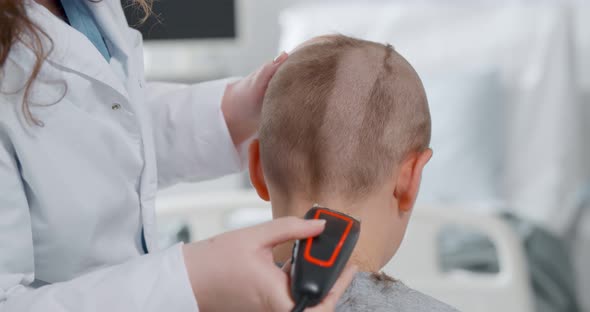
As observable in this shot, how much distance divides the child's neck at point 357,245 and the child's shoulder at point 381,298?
5 cm

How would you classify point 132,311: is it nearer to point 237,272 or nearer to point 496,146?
point 237,272

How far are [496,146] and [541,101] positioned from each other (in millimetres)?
249

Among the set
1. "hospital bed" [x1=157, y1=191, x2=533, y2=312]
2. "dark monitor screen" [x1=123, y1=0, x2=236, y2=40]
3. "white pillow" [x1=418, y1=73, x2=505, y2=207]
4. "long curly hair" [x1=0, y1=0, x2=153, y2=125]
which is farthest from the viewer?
"dark monitor screen" [x1=123, y1=0, x2=236, y2=40]

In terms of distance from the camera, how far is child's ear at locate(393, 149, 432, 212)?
926 millimetres

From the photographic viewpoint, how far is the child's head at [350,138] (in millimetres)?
891

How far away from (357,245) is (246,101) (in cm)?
27

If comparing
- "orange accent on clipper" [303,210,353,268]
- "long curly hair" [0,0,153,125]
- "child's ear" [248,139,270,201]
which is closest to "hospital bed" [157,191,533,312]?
"child's ear" [248,139,270,201]

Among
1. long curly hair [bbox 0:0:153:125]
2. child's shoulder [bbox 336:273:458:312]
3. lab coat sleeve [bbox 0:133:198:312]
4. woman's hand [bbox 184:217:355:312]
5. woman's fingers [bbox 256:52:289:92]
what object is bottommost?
child's shoulder [bbox 336:273:458:312]

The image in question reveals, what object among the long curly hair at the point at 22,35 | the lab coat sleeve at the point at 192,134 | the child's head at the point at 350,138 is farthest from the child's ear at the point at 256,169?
the long curly hair at the point at 22,35

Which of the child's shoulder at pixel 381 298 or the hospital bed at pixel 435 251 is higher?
the child's shoulder at pixel 381 298

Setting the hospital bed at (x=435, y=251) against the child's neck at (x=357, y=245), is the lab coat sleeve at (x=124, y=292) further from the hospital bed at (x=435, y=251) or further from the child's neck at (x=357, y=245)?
the hospital bed at (x=435, y=251)

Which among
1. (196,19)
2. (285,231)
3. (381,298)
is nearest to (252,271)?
(285,231)

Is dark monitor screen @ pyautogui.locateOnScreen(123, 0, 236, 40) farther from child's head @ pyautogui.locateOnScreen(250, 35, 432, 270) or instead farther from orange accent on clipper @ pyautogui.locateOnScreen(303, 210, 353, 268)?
orange accent on clipper @ pyautogui.locateOnScreen(303, 210, 353, 268)

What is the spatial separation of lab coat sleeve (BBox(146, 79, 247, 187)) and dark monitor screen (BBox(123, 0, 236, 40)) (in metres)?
1.84
